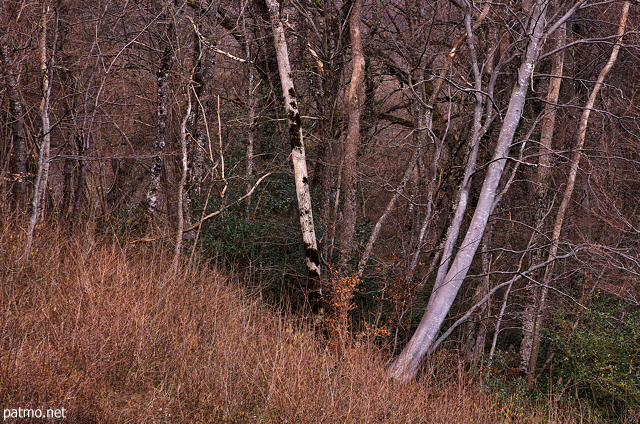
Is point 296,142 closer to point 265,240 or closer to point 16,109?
point 265,240

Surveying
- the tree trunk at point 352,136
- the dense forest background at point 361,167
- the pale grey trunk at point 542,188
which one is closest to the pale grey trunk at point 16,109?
the dense forest background at point 361,167

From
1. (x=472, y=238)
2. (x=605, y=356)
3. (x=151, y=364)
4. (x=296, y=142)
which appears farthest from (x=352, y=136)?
(x=151, y=364)

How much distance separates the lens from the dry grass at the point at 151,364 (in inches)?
155

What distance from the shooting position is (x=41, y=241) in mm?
6496

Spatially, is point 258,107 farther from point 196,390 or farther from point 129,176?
point 196,390

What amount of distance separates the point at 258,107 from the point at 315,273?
16.6 feet

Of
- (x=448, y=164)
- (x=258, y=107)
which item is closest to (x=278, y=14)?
(x=258, y=107)

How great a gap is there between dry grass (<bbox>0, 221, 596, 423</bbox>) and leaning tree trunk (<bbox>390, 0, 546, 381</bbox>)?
5.47 feet

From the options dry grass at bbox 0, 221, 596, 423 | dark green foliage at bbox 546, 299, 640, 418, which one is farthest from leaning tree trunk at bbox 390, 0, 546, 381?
dark green foliage at bbox 546, 299, 640, 418

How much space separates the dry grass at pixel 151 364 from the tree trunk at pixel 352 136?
3.59 metres

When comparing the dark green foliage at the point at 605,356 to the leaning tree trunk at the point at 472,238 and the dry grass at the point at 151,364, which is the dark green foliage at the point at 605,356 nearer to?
the leaning tree trunk at the point at 472,238

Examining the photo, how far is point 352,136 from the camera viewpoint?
9297mm

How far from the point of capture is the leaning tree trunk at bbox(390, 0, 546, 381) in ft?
26.1

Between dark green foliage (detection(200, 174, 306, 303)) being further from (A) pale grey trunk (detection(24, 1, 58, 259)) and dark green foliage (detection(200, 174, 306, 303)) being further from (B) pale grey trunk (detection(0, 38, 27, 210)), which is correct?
(A) pale grey trunk (detection(24, 1, 58, 259))
